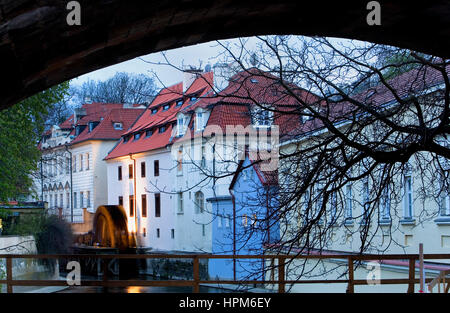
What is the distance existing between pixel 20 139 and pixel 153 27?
57.3 ft

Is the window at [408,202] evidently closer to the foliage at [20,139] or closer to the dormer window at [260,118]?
the foliage at [20,139]

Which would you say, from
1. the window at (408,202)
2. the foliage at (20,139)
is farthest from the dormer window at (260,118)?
the window at (408,202)

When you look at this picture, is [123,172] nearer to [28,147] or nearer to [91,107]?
[91,107]

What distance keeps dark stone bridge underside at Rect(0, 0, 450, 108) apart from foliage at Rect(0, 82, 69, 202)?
48.1 feet

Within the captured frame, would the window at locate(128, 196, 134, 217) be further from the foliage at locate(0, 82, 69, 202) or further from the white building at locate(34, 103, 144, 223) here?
the foliage at locate(0, 82, 69, 202)

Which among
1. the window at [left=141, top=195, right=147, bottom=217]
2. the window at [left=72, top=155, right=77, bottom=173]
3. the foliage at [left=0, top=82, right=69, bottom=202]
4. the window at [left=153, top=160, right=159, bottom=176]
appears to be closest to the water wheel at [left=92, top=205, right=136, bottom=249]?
the window at [left=153, top=160, right=159, bottom=176]

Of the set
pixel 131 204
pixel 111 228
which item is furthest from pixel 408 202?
pixel 131 204

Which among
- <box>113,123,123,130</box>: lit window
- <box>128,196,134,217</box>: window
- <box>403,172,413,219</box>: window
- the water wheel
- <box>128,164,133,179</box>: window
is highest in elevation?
<box>113,123,123,130</box>: lit window

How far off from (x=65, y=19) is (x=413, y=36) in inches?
118

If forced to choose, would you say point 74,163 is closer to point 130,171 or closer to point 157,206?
point 130,171

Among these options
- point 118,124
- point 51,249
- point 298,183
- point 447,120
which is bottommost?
point 51,249

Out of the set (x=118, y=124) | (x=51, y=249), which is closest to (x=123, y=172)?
(x=118, y=124)

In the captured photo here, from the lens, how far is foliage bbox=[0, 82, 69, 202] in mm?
19953

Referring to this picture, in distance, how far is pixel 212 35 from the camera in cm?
557
